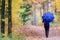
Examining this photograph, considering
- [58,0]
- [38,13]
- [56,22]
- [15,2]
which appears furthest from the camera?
[38,13]

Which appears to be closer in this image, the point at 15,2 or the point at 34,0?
the point at 15,2

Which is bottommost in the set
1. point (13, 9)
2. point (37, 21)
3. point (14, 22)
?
point (37, 21)

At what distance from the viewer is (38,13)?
127ft

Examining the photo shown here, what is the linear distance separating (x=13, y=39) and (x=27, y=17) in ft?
85.8

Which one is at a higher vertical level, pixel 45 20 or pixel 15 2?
pixel 15 2

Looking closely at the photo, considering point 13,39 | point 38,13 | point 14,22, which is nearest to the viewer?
point 13,39

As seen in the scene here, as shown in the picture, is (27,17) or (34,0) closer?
(34,0)

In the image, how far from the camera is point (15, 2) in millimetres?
17078

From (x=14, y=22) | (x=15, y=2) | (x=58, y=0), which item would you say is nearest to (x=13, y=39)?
(x=15, y=2)

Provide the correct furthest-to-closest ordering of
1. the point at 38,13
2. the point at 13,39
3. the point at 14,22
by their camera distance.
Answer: the point at 38,13 → the point at 14,22 → the point at 13,39

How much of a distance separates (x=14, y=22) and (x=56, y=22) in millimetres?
17407

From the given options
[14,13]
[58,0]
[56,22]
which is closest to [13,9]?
[14,13]

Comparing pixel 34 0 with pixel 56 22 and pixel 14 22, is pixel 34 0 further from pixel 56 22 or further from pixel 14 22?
pixel 56 22

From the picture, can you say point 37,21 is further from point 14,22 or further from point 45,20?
point 45,20
